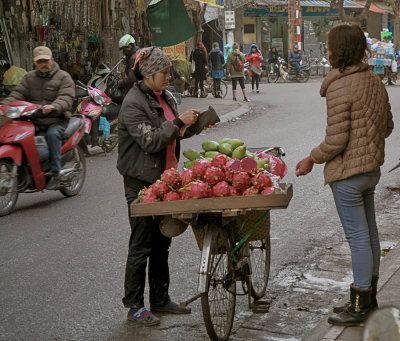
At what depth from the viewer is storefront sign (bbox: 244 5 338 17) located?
4844cm

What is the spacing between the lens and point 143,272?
Result: 5.27 m

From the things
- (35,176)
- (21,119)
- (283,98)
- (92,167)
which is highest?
(21,119)

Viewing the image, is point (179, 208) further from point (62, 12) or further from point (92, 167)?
point (62, 12)

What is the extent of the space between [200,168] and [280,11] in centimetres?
4562

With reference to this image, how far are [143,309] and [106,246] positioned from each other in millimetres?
2261

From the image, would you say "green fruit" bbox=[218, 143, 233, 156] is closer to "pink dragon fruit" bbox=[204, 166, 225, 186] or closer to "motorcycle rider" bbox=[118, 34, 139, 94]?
"pink dragon fruit" bbox=[204, 166, 225, 186]

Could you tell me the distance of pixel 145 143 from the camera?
499 cm

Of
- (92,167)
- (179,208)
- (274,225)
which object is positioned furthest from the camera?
(92,167)

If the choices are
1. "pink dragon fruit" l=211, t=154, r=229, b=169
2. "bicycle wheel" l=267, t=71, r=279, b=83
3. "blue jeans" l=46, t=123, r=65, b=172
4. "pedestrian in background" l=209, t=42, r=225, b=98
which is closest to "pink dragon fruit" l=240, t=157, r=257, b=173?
"pink dragon fruit" l=211, t=154, r=229, b=169

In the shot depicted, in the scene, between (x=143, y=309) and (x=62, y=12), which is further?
(x=62, y=12)

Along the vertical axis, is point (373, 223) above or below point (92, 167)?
above

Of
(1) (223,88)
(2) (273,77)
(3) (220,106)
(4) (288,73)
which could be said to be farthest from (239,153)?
(2) (273,77)

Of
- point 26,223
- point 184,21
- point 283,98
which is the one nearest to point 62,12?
point 184,21

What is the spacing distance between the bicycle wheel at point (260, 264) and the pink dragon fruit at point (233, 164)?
1048 mm
